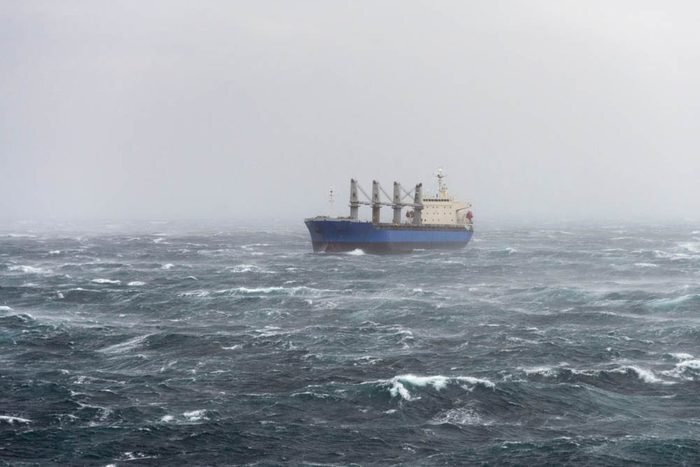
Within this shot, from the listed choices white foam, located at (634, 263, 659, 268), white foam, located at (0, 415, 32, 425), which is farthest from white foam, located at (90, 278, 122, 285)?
white foam, located at (634, 263, 659, 268)

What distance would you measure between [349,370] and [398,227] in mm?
90562

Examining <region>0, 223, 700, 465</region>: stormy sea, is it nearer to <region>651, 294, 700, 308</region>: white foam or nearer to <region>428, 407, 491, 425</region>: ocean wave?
<region>428, 407, 491, 425</region>: ocean wave

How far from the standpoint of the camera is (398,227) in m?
135

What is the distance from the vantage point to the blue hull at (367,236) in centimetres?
12962

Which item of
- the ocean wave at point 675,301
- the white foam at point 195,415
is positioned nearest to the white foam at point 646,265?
the ocean wave at point 675,301

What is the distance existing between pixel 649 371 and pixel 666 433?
12083 millimetres

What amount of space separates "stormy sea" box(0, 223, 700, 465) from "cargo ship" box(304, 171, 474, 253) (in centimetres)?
3539

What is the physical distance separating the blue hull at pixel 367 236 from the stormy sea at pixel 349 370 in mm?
35104

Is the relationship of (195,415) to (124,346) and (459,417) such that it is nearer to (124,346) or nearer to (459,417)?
(459,417)

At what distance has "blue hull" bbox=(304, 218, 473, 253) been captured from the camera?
12962 centimetres

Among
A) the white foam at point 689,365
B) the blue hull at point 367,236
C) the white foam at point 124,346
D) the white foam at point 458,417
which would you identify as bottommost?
the white foam at point 458,417

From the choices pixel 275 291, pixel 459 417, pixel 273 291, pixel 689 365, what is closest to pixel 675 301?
pixel 689 365

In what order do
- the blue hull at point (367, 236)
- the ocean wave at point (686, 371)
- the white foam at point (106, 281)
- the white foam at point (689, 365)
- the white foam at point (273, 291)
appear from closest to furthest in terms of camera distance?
the ocean wave at point (686, 371)
the white foam at point (689, 365)
the white foam at point (273, 291)
the white foam at point (106, 281)
the blue hull at point (367, 236)

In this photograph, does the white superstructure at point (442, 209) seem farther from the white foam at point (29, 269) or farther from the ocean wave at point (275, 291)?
the white foam at point (29, 269)
